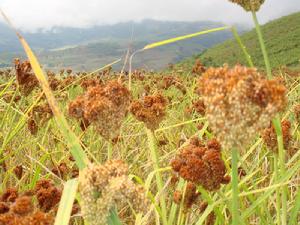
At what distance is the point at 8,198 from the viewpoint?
1.63 metres

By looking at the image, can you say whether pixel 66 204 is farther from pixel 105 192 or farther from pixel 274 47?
pixel 274 47

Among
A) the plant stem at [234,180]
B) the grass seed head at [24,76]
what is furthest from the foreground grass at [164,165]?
the plant stem at [234,180]

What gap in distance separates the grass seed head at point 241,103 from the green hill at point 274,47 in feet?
121

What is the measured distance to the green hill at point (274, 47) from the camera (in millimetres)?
40188

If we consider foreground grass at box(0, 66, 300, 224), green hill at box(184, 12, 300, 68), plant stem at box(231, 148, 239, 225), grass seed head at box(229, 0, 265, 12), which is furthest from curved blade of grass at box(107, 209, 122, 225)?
green hill at box(184, 12, 300, 68)

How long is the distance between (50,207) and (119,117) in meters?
0.49

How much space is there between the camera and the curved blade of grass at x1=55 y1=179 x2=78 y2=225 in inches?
44.3

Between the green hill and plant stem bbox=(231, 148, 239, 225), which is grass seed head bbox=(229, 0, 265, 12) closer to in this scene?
plant stem bbox=(231, 148, 239, 225)

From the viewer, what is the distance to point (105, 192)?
3.81 feet

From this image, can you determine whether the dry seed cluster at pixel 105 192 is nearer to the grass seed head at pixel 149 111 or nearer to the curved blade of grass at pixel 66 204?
the curved blade of grass at pixel 66 204

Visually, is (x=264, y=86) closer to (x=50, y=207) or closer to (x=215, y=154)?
(x=215, y=154)

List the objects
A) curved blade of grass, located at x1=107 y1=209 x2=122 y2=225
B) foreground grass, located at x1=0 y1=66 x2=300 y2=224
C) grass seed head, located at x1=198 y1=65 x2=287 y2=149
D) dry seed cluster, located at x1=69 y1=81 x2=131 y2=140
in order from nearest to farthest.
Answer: grass seed head, located at x1=198 y1=65 x2=287 y2=149 → curved blade of grass, located at x1=107 y1=209 x2=122 y2=225 → dry seed cluster, located at x1=69 y1=81 x2=131 y2=140 → foreground grass, located at x1=0 y1=66 x2=300 y2=224

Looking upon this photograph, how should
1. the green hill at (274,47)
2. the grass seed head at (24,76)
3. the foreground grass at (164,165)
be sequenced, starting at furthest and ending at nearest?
the green hill at (274,47) < the grass seed head at (24,76) < the foreground grass at (164,165)

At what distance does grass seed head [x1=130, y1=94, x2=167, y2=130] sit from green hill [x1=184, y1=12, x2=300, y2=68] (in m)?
35.9
